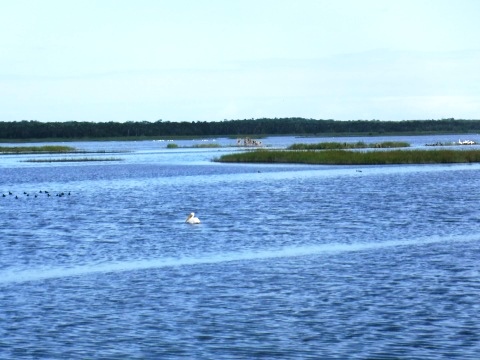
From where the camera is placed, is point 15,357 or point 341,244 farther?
point 341,244

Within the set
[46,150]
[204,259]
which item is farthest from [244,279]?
[46,150]

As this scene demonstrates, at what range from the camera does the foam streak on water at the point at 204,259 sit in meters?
24.1

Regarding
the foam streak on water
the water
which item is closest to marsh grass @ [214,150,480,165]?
the water

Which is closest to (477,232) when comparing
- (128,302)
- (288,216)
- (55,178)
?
(288,216)

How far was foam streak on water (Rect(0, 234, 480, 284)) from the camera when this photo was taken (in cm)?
2406

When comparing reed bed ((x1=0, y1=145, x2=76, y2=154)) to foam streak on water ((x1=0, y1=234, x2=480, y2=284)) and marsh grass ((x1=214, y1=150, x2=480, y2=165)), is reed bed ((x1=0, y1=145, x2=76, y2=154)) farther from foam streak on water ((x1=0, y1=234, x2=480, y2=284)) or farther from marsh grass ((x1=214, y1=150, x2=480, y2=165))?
foam streak on water ((x1=0, y1=234, x2=480, y2=284))

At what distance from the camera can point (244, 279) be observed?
22859mm

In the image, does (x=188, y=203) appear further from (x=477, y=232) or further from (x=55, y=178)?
(x=55, y=178)

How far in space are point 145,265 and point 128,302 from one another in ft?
17.8

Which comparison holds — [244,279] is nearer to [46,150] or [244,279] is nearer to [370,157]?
[370,157]

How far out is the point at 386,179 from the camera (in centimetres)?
6856

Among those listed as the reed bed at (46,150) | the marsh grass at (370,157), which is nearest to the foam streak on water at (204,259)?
the marsh grass at (370,157)

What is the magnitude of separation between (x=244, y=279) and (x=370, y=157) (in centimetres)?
6851

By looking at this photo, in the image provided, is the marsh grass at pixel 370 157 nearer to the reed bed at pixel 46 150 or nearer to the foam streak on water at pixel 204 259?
the reed bed at pixel 46 150
